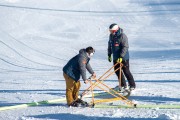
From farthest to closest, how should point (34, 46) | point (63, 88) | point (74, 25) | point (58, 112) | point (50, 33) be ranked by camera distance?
point (74, 25) < point (50, 33) < point (34, 46) < point (63, 88) < point (58, 112)

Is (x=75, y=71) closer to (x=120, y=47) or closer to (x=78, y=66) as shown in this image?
(x=78, y=66)

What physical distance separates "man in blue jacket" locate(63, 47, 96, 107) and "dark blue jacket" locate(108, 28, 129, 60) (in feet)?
3.64

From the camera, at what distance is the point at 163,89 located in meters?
11.3

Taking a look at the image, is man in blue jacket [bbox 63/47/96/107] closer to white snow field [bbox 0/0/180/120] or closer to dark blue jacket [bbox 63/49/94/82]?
dark blue jacket [bbox 63/49/94/82]

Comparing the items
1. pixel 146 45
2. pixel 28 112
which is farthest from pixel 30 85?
pixel 146 45

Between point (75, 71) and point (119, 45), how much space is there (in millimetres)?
1407

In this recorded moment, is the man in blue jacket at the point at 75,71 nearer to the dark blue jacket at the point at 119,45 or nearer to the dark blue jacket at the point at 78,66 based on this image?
the dark blue jacket at the point at 78,66

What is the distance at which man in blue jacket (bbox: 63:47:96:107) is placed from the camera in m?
9.23

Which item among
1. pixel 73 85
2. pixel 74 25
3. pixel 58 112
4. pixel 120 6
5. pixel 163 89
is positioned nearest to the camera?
pixel 58 112

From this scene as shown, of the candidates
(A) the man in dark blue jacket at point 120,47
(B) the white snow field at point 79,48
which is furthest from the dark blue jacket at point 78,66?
(A) the man in dark blue jacket at point 120,47

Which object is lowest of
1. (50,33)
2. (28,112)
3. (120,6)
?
(28,112)

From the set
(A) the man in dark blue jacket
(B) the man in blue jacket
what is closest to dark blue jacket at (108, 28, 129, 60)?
(A) the man in dark blue jacket

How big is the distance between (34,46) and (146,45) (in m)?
6.23

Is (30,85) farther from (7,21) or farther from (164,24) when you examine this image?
(164,24)
